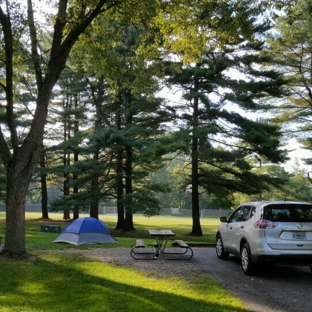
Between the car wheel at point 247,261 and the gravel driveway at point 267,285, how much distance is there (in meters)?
0.12

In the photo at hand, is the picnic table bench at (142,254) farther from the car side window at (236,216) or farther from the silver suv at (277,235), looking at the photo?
the silver suv at (277,235)

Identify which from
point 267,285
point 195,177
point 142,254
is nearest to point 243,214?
point 267,285

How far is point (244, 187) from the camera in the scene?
22656 millimetres

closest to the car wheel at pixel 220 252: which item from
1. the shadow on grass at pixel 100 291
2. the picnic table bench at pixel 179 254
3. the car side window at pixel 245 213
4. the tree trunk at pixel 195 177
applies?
the picnic table bench at pixel 179 254

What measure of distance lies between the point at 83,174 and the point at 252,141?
11.6m

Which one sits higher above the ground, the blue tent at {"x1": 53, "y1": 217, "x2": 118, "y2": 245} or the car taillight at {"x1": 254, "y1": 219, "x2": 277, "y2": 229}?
the car taillight at {"x1": 254, "y1": 219, "x2": 277, "y2": 229}

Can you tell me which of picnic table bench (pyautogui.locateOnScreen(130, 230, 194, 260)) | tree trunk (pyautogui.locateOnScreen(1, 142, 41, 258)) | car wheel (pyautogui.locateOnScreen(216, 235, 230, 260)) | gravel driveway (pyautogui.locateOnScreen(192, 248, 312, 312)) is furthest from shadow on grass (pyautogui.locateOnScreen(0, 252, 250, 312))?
car wheel (pyautogui.locateOnScreen(216, 235, 230, 260))

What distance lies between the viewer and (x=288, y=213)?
7.59 metres

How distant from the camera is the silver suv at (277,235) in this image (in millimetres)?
7230

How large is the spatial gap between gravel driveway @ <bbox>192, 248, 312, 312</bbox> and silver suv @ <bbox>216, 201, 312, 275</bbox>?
1.28 ft

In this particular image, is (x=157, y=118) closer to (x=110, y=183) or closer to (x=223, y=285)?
(x=110, y=183)

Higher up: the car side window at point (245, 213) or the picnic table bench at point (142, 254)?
the car side window at point (245, 213)

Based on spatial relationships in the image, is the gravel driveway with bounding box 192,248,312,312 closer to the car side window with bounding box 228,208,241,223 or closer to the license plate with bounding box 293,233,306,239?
the license plate with bounding box 293,233,306,239

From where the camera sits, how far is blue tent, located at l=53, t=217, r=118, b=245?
1324cm
